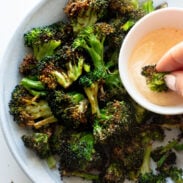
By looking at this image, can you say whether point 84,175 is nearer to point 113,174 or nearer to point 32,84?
point 113,174

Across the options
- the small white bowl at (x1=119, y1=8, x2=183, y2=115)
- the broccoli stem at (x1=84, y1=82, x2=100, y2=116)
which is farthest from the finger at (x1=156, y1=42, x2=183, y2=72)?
the broccoli stem at (x1=84, y1=82, x2=100, y2=116)

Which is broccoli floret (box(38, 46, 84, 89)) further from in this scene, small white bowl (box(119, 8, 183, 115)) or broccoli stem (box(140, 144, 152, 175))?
broccoli stem (box(140, 144, 152, 175))

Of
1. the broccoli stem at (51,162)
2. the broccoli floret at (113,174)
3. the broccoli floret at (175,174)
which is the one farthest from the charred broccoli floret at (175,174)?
the broccoli stem at (51,162)

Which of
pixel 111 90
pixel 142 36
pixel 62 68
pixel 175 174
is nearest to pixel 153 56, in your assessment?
pixel 142 36

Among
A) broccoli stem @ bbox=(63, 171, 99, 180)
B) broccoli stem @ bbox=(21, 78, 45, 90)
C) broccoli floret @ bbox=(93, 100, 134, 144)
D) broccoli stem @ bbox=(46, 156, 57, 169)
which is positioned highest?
broccoli stem @ bbox=(21, 78, 45, 90)

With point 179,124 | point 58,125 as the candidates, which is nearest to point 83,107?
point 58,125

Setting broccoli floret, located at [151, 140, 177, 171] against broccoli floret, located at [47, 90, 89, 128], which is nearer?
broccoli floret, located at [47, 90, 89, 128]

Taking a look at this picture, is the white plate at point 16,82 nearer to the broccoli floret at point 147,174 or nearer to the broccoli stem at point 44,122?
the broccoli stem at point 44,122
